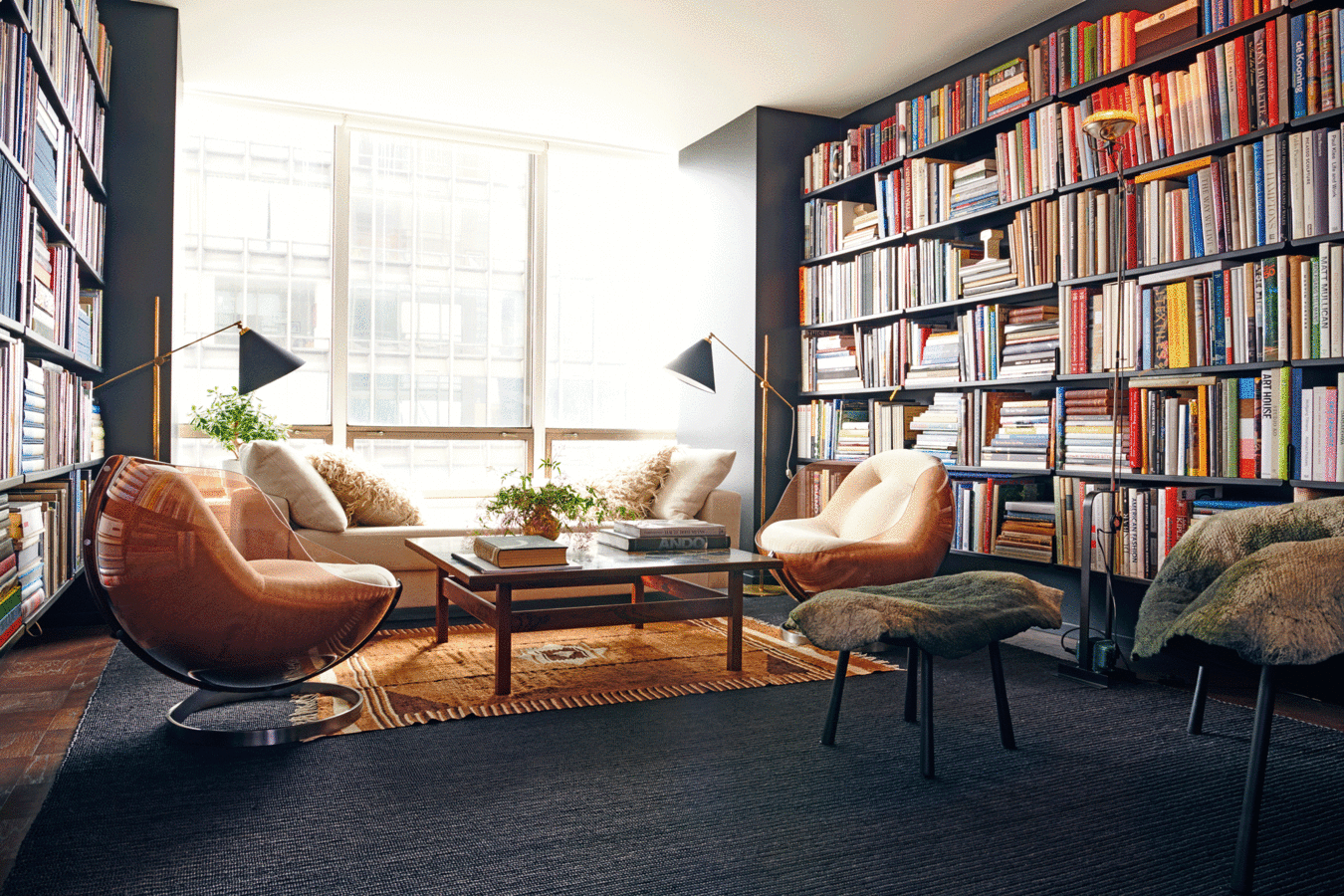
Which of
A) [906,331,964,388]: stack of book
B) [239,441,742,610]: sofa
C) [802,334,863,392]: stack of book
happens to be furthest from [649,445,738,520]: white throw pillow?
[906,331,964,388]: stack of book

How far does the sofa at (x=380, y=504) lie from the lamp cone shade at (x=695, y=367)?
367 millimetres

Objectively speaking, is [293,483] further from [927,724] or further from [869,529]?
[927,724]

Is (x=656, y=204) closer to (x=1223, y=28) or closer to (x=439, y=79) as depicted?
(x=439, y=79)

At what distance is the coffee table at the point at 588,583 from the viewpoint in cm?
294

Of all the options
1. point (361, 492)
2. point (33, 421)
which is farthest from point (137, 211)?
point (33, 421)

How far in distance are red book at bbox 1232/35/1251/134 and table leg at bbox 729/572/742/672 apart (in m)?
2.30

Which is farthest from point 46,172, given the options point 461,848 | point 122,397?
point 461,848

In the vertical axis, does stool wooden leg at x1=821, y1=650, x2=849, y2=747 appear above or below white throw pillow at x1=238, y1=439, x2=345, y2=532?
below

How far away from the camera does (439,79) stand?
195 inches

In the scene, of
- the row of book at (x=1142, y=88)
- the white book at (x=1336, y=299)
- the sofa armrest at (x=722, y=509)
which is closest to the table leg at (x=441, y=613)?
the sofa armrest at (x=722, y=509)

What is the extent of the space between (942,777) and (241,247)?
4.76 metres

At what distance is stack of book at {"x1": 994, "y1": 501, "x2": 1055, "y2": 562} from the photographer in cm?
385

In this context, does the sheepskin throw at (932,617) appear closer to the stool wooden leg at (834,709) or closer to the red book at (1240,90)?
the stool wooden leg at (834,709)

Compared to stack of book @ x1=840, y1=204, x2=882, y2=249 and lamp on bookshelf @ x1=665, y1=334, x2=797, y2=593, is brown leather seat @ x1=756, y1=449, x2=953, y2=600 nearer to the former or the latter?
lamp on bookshelf @ x1=665, y1=334, x2=797, y2=593
